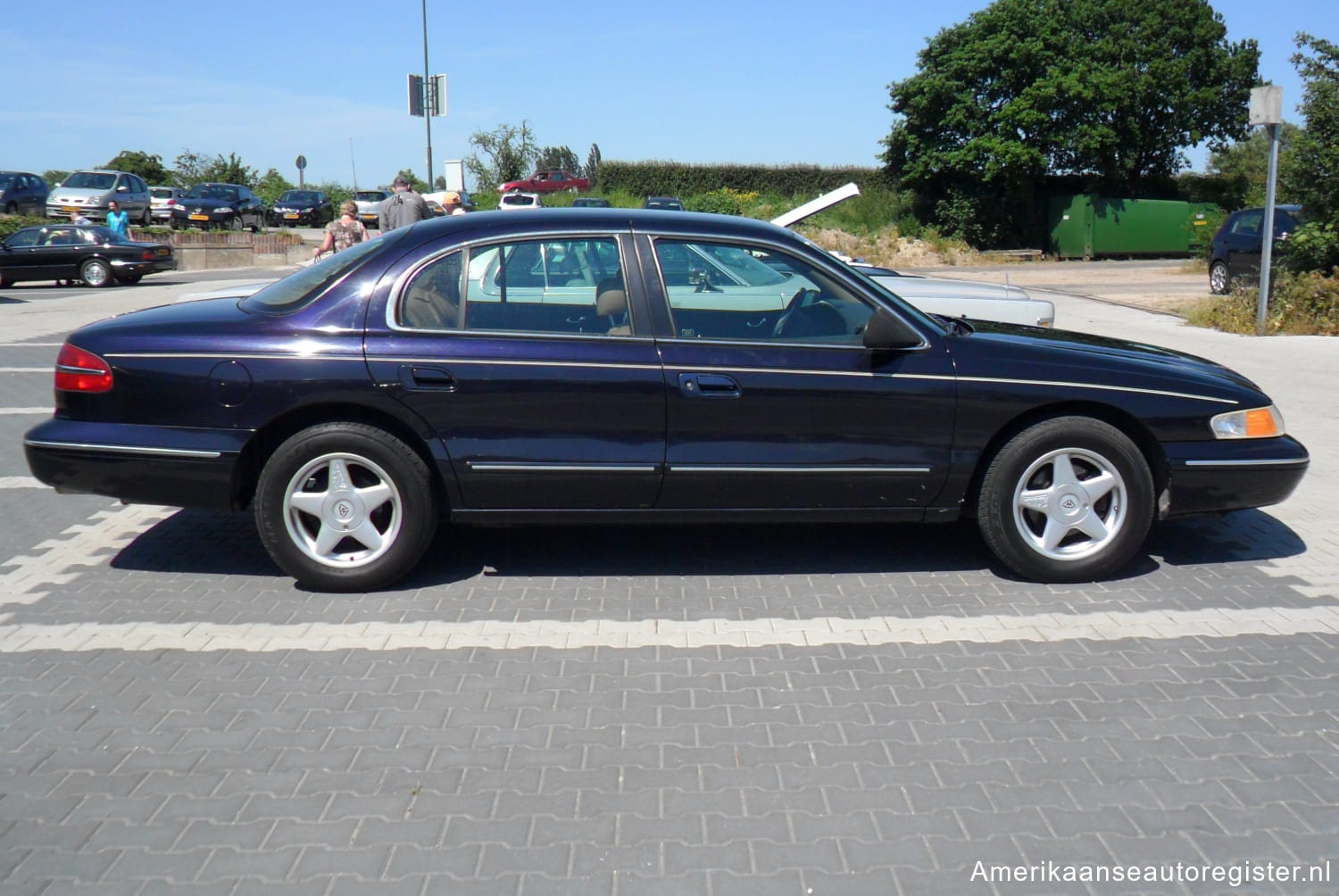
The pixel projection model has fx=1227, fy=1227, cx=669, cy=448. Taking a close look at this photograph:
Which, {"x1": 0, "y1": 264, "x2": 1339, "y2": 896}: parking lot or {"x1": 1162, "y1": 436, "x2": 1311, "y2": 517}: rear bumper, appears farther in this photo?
{"x1": 1162, "y1": 436, "x2": 1311, "y2": 517}: rear bumper

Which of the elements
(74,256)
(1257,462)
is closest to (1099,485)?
(1257,462)

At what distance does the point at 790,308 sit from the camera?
5.38m

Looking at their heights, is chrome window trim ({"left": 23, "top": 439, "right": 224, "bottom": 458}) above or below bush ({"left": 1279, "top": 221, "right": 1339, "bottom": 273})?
below

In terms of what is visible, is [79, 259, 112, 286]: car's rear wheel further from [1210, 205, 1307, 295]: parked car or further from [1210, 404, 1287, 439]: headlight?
[1210, 404, 1287, 439]: headlight

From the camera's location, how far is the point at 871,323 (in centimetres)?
514

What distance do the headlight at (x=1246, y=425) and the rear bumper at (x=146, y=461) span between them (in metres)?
4.17

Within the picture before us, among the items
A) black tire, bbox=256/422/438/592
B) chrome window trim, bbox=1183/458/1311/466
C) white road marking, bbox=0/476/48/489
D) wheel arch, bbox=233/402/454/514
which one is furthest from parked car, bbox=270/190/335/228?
chrome window trim, bbox=1183/458/1311/466

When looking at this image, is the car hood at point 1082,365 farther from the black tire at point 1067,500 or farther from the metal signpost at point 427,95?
the metal signpost at point 427,95

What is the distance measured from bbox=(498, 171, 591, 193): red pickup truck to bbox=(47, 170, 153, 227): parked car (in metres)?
14.1

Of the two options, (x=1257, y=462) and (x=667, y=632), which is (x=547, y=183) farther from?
(x=667, y=632)

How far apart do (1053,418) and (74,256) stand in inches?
966

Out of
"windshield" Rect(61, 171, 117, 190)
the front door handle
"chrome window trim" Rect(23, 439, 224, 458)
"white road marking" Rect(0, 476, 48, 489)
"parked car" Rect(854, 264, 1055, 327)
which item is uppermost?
"windshield" Rect(61, 171, 117, 190)

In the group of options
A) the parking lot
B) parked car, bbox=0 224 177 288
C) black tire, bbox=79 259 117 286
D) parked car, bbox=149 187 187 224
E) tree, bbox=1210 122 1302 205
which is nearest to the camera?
the parking lot

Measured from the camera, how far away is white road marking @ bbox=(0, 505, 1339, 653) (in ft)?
15.3
